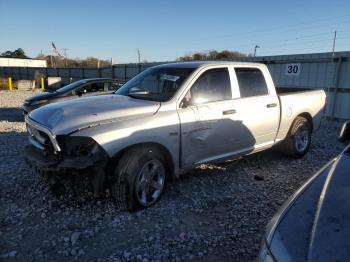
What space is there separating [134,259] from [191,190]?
174cm

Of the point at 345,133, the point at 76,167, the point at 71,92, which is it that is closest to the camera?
the point at 345,133

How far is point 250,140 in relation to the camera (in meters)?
5.11

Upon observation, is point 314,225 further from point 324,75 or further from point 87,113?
point 324,75

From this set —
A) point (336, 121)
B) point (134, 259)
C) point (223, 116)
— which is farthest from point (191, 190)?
point (336, 121)

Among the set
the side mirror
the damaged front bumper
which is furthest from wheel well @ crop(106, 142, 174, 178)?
the side mirror

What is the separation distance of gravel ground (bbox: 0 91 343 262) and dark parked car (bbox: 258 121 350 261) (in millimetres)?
1325

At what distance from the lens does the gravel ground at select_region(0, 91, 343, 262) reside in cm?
310

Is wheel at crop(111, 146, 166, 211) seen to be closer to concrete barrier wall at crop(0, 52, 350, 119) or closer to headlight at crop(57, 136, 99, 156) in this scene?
headlight at crop(57, 136, 99, 156)

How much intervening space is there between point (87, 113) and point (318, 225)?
282 cm

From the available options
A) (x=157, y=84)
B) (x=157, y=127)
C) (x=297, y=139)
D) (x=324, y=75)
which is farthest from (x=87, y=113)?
(x=324, y=75)

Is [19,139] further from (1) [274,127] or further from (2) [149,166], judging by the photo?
(1) [274,127]

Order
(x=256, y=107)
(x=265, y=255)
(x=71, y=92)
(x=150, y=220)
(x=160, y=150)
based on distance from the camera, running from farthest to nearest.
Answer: (x=71, y=92) < (x=256, y=107) < (x=160, y=150) < (x=150, y=220) < (x=265, y=255)

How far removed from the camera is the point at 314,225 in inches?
67.1

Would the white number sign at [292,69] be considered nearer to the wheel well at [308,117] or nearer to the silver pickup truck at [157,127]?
the wheel well at [308,117]
